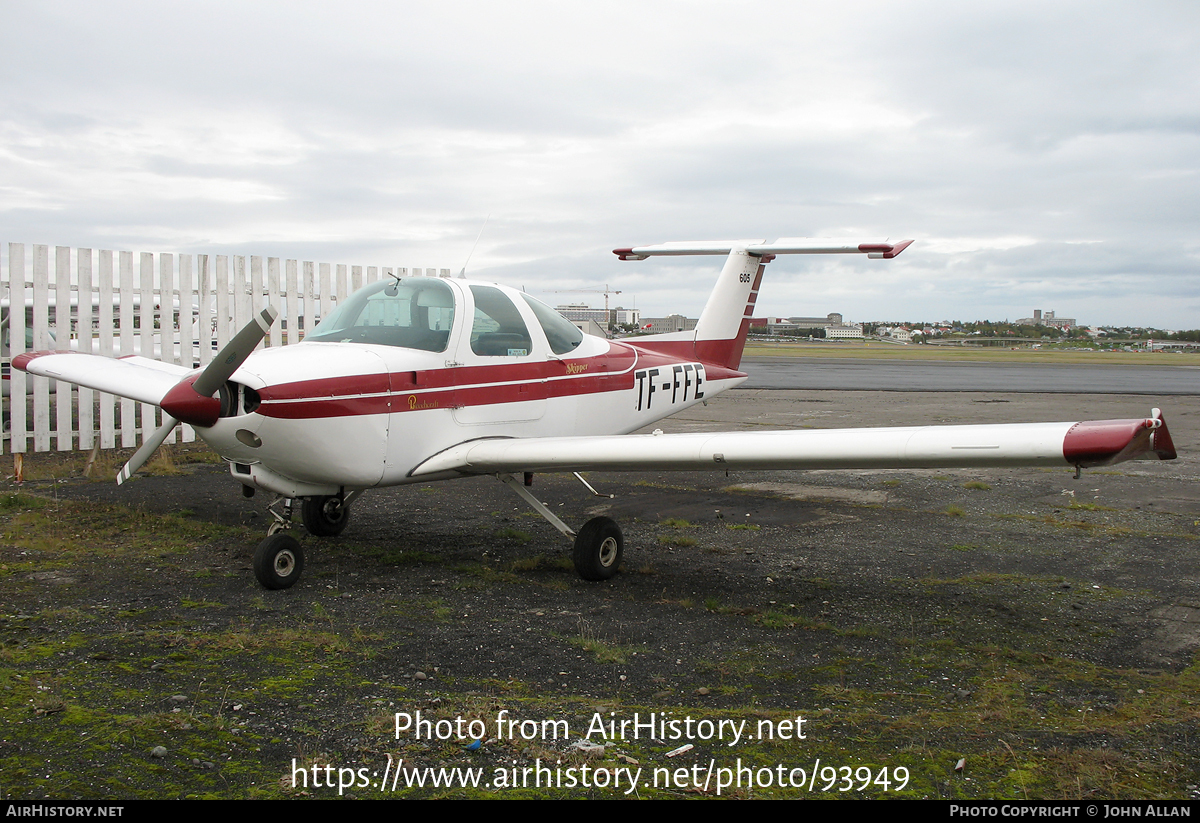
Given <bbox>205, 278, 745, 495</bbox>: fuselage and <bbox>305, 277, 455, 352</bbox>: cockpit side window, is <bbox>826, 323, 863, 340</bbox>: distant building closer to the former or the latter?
<bbox>205, 278, 745, 495</bbox>: fuselage

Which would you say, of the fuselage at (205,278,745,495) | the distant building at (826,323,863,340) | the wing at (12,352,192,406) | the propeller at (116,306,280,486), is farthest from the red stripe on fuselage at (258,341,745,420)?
the distant building at (826,323,863,340)

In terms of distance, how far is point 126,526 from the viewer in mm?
7633

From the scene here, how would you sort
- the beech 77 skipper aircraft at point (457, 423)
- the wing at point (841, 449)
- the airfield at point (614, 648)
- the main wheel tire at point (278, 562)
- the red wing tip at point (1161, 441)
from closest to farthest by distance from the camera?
the airfield at point (614, 648)
the red wing tip at point (1161, 441)
the wing at point (841, 449)
the beech 77 skipper aircraft at point (457, 423)
the main wheel tire at point (278, 562)

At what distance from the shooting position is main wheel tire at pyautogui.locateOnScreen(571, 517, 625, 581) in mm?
6137

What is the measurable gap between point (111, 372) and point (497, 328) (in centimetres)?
453

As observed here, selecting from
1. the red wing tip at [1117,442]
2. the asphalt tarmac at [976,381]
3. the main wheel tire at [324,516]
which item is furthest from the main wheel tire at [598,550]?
the asphalt tarmac at [976,381]

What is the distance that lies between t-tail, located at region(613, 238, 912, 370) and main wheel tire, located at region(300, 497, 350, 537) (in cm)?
392

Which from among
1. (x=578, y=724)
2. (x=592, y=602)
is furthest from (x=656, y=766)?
(x=592, y=602)

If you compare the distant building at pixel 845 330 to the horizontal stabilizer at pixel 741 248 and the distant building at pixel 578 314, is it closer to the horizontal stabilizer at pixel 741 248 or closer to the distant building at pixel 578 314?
the distant building at pixel 578 314

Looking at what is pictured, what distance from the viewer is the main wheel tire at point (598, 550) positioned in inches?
242

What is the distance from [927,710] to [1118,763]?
783 millimetres

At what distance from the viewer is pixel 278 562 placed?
5715 millimetres

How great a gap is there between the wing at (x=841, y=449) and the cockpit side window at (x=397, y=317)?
90cm

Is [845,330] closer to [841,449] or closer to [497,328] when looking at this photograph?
[497,328]
